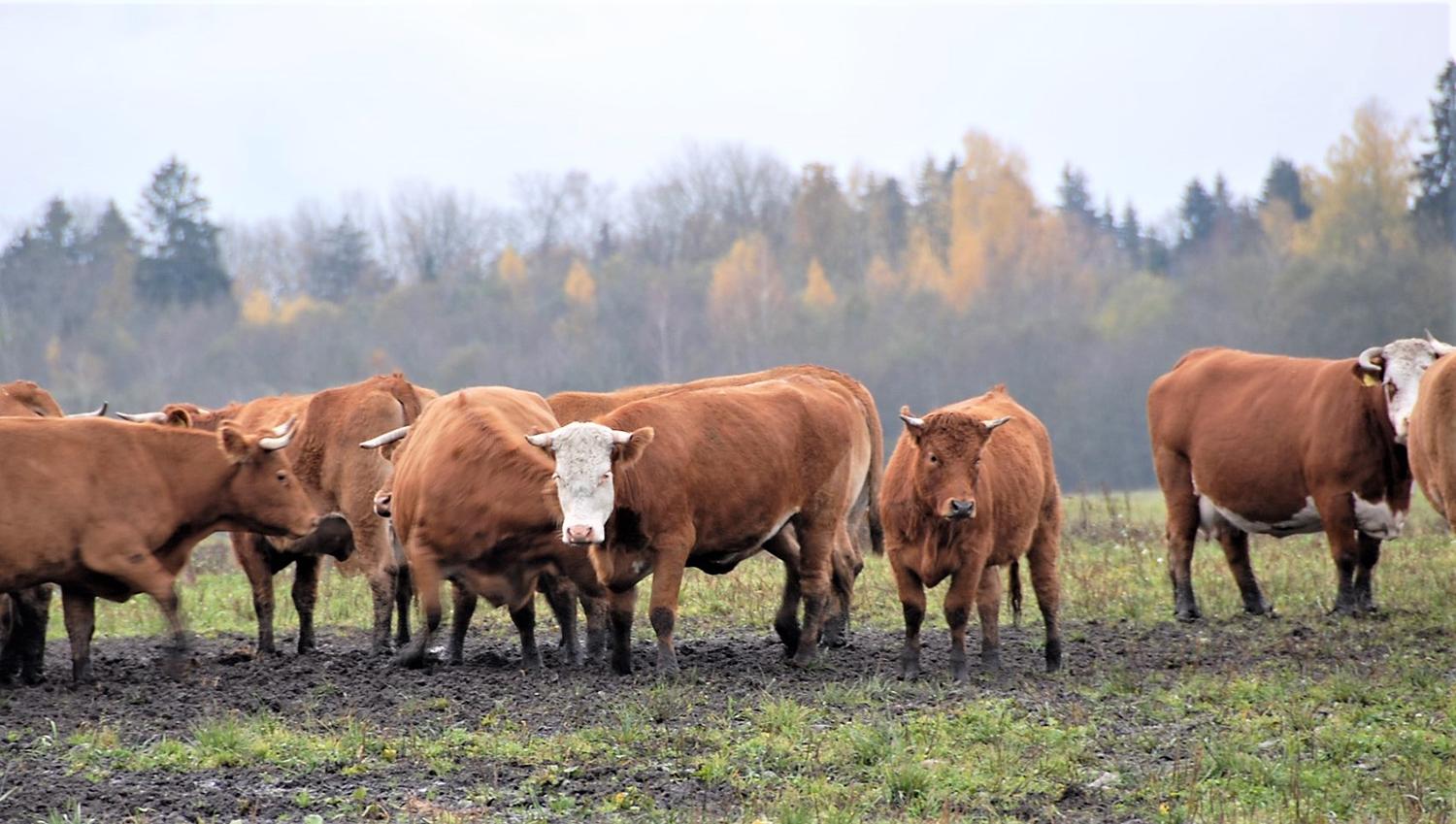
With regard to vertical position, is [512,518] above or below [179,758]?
above

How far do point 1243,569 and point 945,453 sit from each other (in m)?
4.80

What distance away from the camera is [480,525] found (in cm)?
995

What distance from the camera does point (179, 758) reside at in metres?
7.41

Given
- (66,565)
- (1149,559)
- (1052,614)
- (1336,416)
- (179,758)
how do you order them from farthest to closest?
1. (1149,559)
2. (1336,416)
3. (1052,614)
4. (66,565)
5. (179,758)

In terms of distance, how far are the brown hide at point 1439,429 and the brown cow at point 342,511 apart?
697cm

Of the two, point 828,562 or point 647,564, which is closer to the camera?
point 647,564

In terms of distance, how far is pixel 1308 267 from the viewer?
46719mm

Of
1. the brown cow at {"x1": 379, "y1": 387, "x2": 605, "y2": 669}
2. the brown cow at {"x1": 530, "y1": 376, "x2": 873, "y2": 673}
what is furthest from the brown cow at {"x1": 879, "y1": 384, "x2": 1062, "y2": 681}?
the brown cow at {"x1": 379, "y1": 387, "x2": 605, "y2": 669}

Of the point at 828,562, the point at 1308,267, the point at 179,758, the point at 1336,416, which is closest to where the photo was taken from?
the point at 179,758

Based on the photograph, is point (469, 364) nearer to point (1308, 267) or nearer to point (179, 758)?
point (1308, 267)

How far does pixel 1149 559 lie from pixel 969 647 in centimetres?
561

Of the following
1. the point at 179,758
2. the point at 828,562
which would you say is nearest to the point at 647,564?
the point at 828,562

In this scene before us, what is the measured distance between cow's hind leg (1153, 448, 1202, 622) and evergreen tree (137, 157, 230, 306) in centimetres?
6046

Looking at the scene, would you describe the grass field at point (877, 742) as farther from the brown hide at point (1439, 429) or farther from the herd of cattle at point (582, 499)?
the brown hide at point (1439, 429)
